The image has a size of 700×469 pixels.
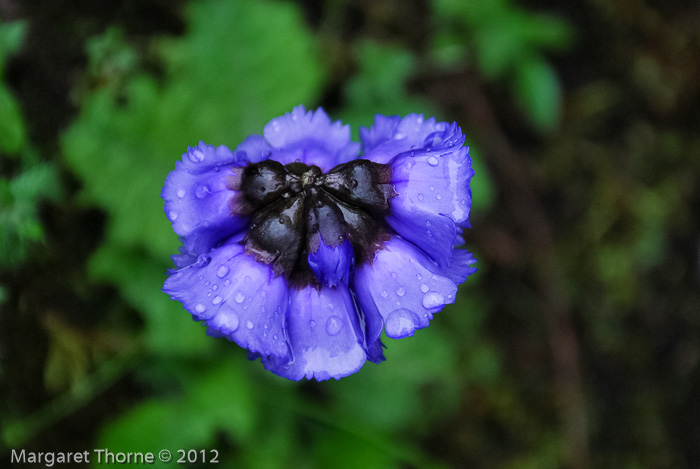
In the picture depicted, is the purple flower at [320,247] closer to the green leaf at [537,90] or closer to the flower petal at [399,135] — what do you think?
the flower petal at [399,135]

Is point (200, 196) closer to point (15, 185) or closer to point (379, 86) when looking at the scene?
point (15, 185)

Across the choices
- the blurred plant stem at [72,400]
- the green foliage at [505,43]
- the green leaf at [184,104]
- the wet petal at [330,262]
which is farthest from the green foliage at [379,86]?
the wet petal at [330,262]

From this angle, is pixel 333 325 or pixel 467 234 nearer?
pixel 333 325

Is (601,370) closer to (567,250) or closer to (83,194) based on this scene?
(567,250)

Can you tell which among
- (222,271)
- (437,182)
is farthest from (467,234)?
(222,271)

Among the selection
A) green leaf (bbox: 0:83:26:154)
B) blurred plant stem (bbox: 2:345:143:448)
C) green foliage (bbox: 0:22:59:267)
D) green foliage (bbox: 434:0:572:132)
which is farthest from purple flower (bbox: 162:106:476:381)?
green foliage (bbox: 434:0:572:132)

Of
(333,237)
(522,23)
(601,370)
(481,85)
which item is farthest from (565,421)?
(333,237)
